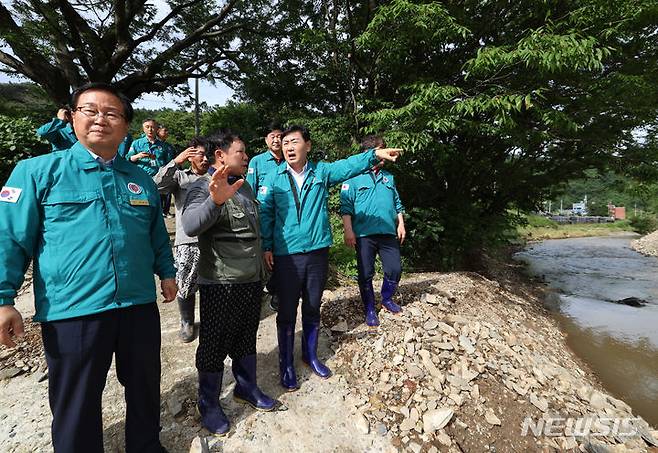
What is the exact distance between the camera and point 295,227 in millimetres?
2639

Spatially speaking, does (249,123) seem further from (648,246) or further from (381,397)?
(648,246)

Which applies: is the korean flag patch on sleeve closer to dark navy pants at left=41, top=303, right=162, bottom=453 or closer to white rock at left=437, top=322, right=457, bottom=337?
dark navy pants at left=41, top=303, right=162, bottom=453

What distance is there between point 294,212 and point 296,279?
0.54 m

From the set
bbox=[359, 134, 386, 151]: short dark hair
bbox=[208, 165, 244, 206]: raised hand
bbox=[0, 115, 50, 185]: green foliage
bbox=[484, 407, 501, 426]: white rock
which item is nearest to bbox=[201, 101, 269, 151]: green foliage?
bbox=[0, 115, 50, 185]: green foliage

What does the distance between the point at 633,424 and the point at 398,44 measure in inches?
223

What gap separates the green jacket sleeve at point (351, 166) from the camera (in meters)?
2.78

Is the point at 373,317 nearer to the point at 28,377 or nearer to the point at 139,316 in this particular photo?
the point at 139,316

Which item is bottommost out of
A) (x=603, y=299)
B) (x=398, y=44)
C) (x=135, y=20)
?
(x=603, y=299)

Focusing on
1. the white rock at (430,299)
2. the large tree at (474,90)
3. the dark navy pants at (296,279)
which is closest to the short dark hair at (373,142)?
the dark navy pants at (296,279)

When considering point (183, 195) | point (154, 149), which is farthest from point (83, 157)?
point (154, 149)

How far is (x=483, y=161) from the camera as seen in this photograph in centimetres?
805

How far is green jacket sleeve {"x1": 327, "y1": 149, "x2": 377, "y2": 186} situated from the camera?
278 cm

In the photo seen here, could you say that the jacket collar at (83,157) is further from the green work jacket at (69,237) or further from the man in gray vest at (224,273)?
the man in gray vest at (224,273)

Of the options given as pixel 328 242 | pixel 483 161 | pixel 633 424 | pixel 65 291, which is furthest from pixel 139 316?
pixel 483 161
